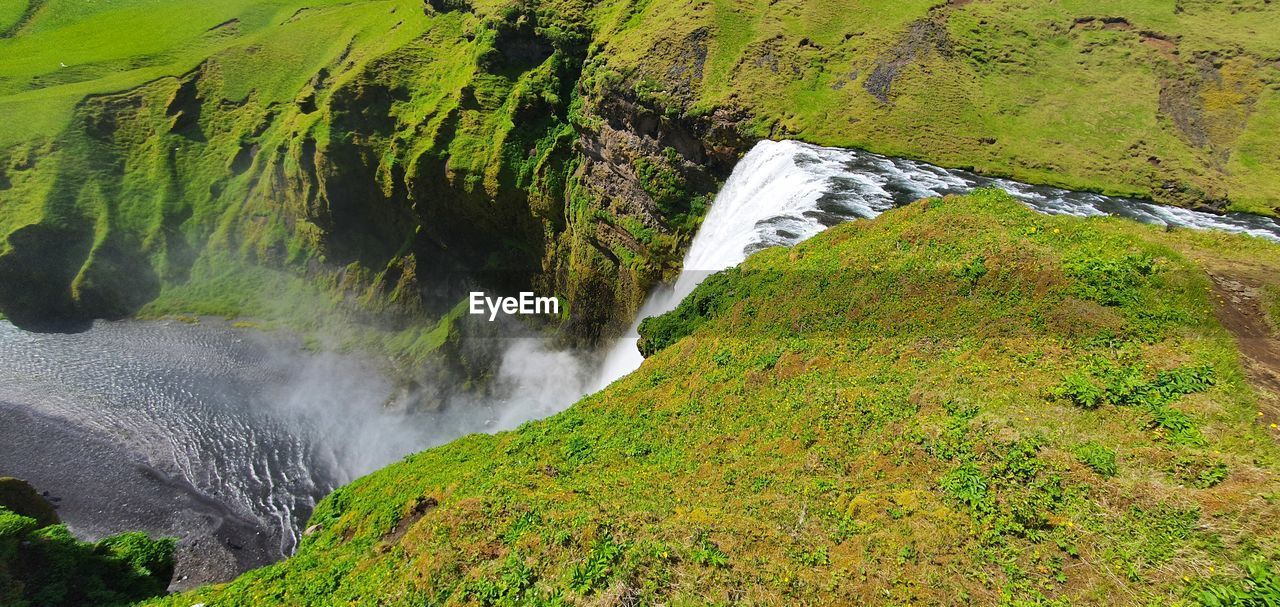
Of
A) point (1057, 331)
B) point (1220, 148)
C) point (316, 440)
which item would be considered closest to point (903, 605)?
point (1057, 331)

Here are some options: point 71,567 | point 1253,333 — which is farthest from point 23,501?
point 1253,333

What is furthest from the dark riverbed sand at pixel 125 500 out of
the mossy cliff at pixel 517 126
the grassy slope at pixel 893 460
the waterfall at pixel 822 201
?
the waterfall at pixel 822 201

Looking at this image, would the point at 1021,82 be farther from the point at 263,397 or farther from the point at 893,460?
the point at 263,397

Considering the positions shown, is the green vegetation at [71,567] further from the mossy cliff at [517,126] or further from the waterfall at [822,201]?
the mossy cliff at [517,126]

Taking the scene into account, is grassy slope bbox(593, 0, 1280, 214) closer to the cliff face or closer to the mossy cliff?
the mossy cliff

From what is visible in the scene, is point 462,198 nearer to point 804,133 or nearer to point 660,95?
point 660,95

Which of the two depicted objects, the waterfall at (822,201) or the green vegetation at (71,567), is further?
the waterfall at (822,201)
